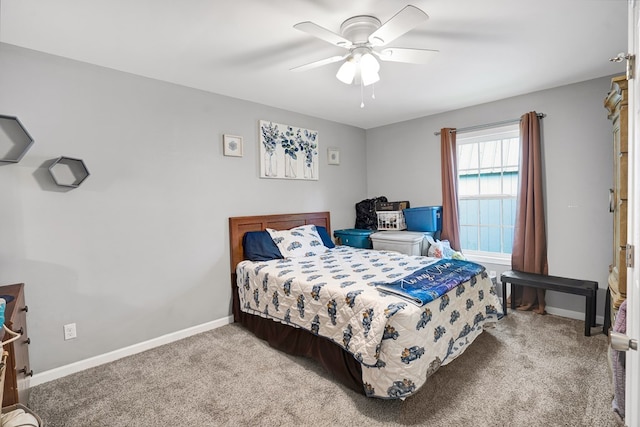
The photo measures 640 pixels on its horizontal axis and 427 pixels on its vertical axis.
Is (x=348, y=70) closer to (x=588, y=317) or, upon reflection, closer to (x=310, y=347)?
(x=310, y=347)

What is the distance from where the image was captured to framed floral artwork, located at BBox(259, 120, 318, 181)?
360 cm

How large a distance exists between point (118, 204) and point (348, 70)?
2076 mm

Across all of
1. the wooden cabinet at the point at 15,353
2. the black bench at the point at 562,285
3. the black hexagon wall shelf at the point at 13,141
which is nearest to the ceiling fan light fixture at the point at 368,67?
the black hexagon wall shelf at the point at 13,141

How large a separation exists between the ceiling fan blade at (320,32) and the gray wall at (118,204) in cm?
170

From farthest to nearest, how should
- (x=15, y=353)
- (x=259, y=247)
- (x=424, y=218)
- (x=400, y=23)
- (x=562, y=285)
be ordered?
(x=424, y=218), (x=259, y=247), (x=562, y=285), (x=400, y=23), (x=15, y=353)

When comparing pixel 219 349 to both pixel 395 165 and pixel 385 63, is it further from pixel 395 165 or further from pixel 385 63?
pixel 395 165

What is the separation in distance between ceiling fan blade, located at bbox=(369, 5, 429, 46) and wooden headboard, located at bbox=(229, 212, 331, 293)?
2163 millimetres

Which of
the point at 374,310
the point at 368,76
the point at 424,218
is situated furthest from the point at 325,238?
the point at 368,76

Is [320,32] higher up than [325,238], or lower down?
higher up

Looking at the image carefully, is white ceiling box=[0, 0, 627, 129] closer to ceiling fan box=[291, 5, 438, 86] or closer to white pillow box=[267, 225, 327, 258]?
ceiling fan box=[291, 5, 438, 86]

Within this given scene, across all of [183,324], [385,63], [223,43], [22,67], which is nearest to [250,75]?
[223,43]

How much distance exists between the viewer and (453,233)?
398 centimetres

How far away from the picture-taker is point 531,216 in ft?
11.0

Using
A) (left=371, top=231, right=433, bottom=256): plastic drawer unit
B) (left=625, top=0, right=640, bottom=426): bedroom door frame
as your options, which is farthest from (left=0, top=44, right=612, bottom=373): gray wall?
(left=625, top=0, right=640, bottom=426): bedroom door frame
